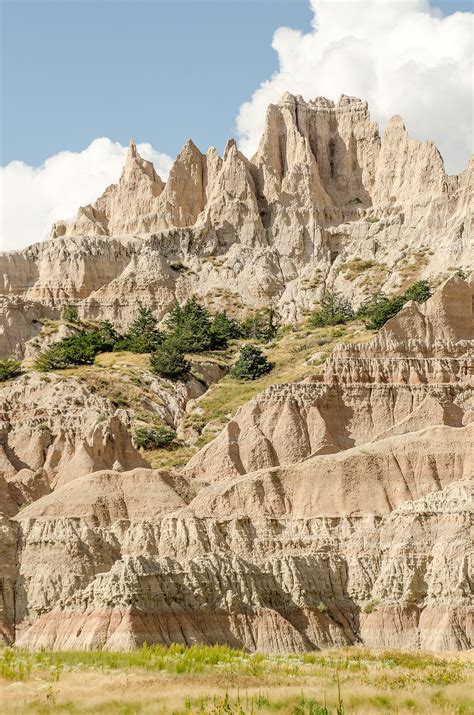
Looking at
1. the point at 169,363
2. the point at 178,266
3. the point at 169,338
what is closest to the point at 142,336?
the point at 169,338

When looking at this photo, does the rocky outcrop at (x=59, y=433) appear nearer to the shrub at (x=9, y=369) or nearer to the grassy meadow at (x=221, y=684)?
the shrub at (x=9, y=369)

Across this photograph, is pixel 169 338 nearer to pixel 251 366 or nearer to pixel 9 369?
pixel 251 366

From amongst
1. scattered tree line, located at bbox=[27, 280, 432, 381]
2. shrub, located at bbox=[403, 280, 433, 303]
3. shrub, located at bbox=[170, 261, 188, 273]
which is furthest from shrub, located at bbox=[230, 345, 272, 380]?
shrub, located at bbox=[170, 261, 188, 273]

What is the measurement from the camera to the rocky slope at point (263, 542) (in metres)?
63.5

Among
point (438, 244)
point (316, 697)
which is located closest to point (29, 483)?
point (316, 697)

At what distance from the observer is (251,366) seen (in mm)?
125250

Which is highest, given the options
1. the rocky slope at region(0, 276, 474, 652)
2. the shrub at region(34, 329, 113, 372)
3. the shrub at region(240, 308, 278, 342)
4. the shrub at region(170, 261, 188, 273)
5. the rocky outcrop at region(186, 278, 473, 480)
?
the shrub at region(170, 261, 188, 273)

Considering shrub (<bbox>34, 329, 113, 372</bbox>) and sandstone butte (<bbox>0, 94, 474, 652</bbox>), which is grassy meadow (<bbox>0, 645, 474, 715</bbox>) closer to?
sandstone butte (<bbox>0, 94, 474, 652</bbox>)

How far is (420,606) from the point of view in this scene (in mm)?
68375

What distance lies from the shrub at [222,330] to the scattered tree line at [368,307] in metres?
7.09

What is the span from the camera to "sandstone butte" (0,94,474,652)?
6644cm

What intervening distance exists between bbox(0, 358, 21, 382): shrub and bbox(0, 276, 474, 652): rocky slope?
30669mm

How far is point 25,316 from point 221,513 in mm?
70912

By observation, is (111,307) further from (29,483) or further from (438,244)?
(29,483)
